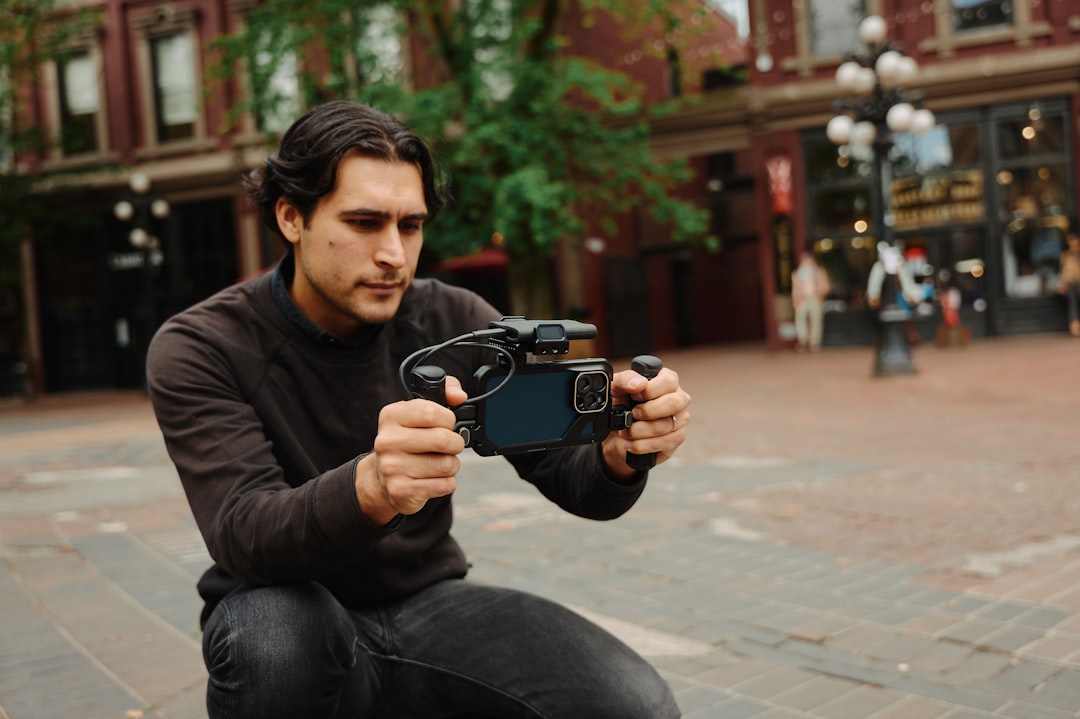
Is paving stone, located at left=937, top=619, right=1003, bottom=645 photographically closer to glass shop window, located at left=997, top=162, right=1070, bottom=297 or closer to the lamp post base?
the lamp post base

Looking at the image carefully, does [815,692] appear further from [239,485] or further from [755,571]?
[239,485]

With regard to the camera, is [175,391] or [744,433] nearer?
[175,391]

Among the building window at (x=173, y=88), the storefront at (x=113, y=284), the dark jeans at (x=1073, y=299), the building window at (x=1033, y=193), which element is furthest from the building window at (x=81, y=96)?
the dark jeans at (x=1073, y=299)

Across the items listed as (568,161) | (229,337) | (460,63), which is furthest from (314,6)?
(229,337)

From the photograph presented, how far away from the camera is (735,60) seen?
28.8 metres

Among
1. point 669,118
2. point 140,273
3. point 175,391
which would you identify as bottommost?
point 175,391

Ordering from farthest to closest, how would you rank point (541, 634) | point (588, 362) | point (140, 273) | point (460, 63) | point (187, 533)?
point (140, 273) < point (460, 63) < point (187, 533) < point (541, 634) < point (588, 362)

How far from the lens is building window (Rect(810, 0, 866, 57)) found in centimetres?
1944

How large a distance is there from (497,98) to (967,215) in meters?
9.44

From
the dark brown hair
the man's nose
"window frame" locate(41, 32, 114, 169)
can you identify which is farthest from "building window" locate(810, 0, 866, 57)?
the man's nose

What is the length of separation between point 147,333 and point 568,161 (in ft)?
39.7

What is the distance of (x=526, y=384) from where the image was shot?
61.4 inches

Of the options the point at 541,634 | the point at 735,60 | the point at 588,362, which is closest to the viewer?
the point at 588,362

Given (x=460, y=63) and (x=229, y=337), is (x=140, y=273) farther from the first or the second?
(x=229, y=337)
